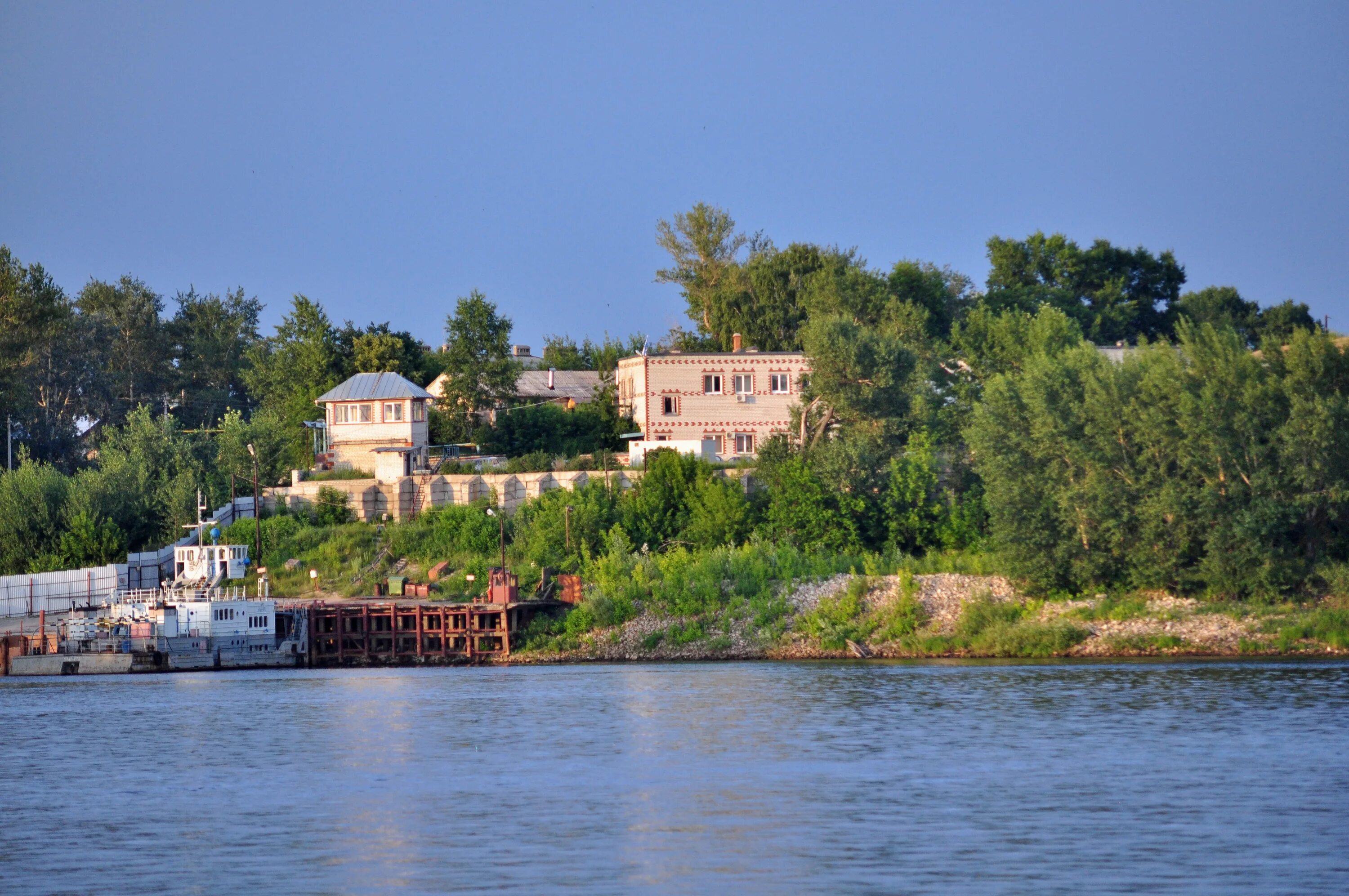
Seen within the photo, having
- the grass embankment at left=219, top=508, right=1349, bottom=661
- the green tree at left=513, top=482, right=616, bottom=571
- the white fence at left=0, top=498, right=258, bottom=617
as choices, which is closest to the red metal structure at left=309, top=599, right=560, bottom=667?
the grass embankment at left=219, top=508, right=1349, bottom=661

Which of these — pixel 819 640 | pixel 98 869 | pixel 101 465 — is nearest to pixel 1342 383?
pixel 819 640

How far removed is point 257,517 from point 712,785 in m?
43.4

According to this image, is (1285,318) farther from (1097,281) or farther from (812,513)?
(812,513)

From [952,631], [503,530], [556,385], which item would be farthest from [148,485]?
[952,631]

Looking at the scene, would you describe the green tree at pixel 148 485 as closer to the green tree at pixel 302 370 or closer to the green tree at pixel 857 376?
the green tree at pixel 302 370

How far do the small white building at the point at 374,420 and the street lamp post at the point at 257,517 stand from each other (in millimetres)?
6179

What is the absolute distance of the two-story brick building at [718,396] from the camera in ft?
Result: 285

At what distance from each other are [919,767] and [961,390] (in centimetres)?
4745

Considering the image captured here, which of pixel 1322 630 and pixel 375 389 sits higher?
pixel 375 389

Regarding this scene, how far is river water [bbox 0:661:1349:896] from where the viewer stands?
26.0 meters

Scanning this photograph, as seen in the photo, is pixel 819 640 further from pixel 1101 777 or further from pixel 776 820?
pixel 776 820

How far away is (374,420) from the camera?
85875 millimetres

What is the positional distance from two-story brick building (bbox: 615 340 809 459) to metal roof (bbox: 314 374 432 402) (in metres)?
11.9

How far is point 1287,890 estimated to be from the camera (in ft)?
77.4
